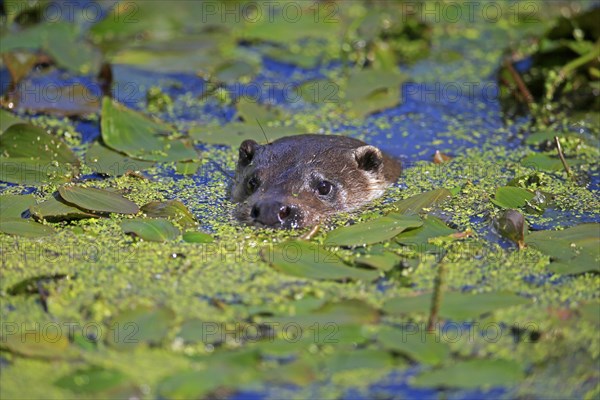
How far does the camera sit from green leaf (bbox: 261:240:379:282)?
508 cm

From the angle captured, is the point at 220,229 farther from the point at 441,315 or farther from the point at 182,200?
the point at 441,315

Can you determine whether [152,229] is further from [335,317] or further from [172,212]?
[335,317]

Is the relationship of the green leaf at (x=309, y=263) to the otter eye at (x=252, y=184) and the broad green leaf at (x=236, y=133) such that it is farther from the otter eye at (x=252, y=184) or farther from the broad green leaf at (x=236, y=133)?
the broad green leaf at (x=236, y=133)

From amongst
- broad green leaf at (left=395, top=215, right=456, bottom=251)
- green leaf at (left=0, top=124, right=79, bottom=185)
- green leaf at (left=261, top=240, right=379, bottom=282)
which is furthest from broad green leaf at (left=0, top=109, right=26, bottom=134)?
broad green leaf at (left=395, top=215, right=456, bottom=251)

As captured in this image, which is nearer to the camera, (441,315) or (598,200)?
(441,315)

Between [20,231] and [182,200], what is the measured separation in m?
1.12

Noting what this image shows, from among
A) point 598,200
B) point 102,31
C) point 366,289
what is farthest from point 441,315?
point 102,31

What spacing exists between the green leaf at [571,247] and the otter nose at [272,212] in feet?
4.29

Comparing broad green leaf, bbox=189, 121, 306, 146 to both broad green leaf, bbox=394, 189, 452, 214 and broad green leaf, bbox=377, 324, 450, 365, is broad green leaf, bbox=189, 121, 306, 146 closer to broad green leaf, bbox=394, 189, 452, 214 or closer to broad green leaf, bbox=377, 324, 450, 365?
broad green leaf, bbox=394, 189, 452, 214

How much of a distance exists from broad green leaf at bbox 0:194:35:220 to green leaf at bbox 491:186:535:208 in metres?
2.71

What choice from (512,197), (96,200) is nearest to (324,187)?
(512,197)

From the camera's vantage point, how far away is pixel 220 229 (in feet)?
19.0

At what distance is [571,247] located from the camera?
5383 mm

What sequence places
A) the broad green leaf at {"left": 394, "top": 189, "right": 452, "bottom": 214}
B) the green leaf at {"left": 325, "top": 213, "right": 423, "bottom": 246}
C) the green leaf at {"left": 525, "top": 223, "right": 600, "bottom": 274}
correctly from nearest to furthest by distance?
1. the green leaf at {"left": 525, "top": 223, "right": 600, "bottom": 274}
2. the green leaf at {"left": 325, "top": 213, "right": 423, "bottom": 246}
3. the broad green leaf at {"left": 394, "top": 189, "right": 452, "bottom": 214}
